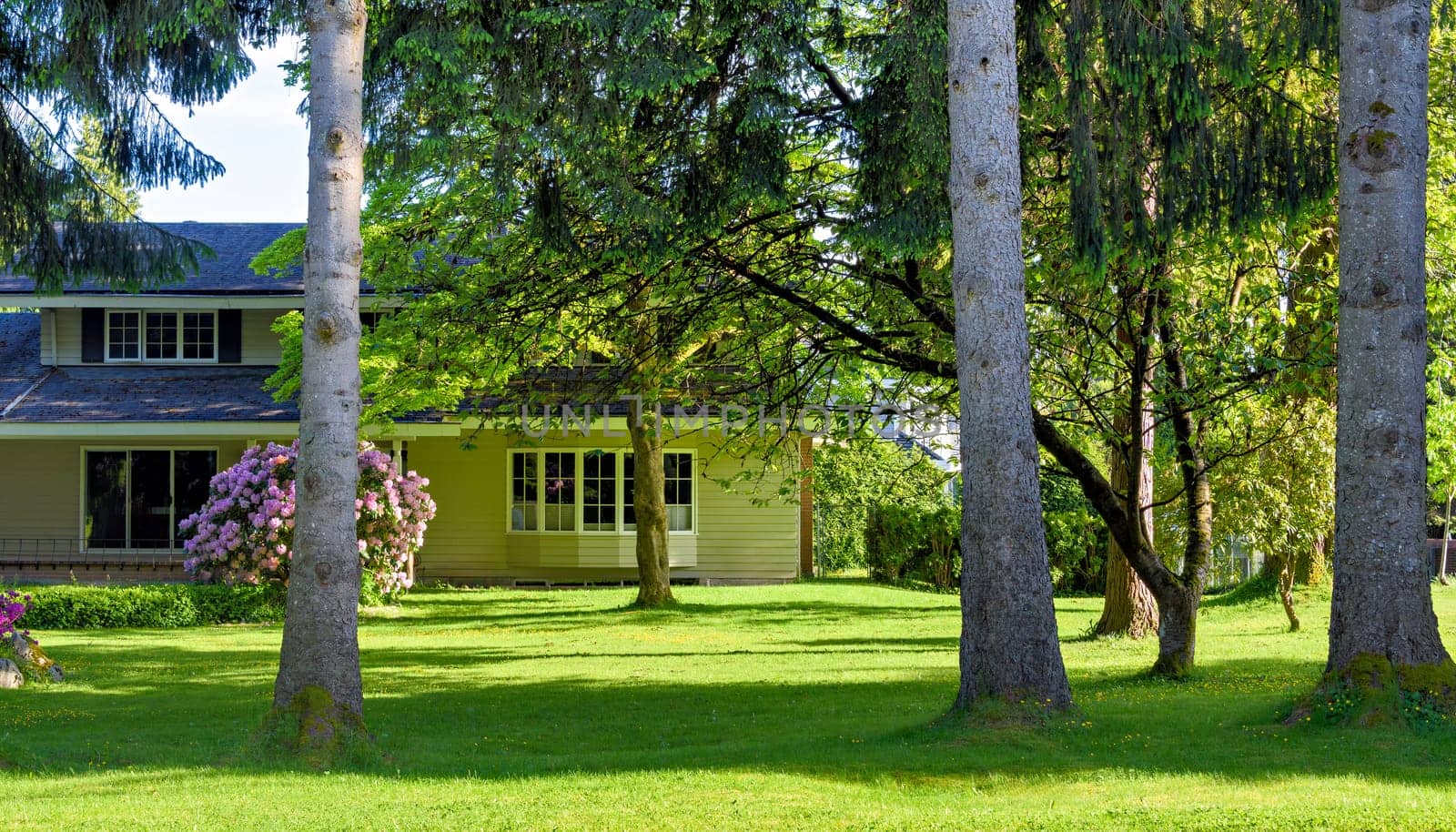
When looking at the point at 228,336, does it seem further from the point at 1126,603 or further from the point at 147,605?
the point at 1126,603

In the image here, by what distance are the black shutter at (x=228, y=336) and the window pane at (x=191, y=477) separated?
2.02 meters

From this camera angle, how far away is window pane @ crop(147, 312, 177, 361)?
83.9 feet

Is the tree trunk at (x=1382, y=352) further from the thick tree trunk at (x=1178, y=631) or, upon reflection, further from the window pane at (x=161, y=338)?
the window pane at (x=161, y=338)

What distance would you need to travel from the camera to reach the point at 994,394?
27.4 ft

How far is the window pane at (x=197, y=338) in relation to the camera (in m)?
25.7

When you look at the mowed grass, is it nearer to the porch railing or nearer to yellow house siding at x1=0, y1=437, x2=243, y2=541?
the porch railing

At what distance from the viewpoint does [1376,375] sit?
7.87 m

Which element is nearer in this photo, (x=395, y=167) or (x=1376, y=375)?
(x=1376, y=375)

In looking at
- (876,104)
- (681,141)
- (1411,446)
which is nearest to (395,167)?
(681,141)

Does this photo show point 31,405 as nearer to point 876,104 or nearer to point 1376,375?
point 876,104

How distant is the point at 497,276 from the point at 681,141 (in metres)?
3.18

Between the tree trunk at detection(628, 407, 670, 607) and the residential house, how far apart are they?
2189mm

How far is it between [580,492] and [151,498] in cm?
802

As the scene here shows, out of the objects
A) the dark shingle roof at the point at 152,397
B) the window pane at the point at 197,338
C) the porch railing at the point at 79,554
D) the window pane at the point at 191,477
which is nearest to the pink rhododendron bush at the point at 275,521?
the dark shingle roof at the point at 152,397
